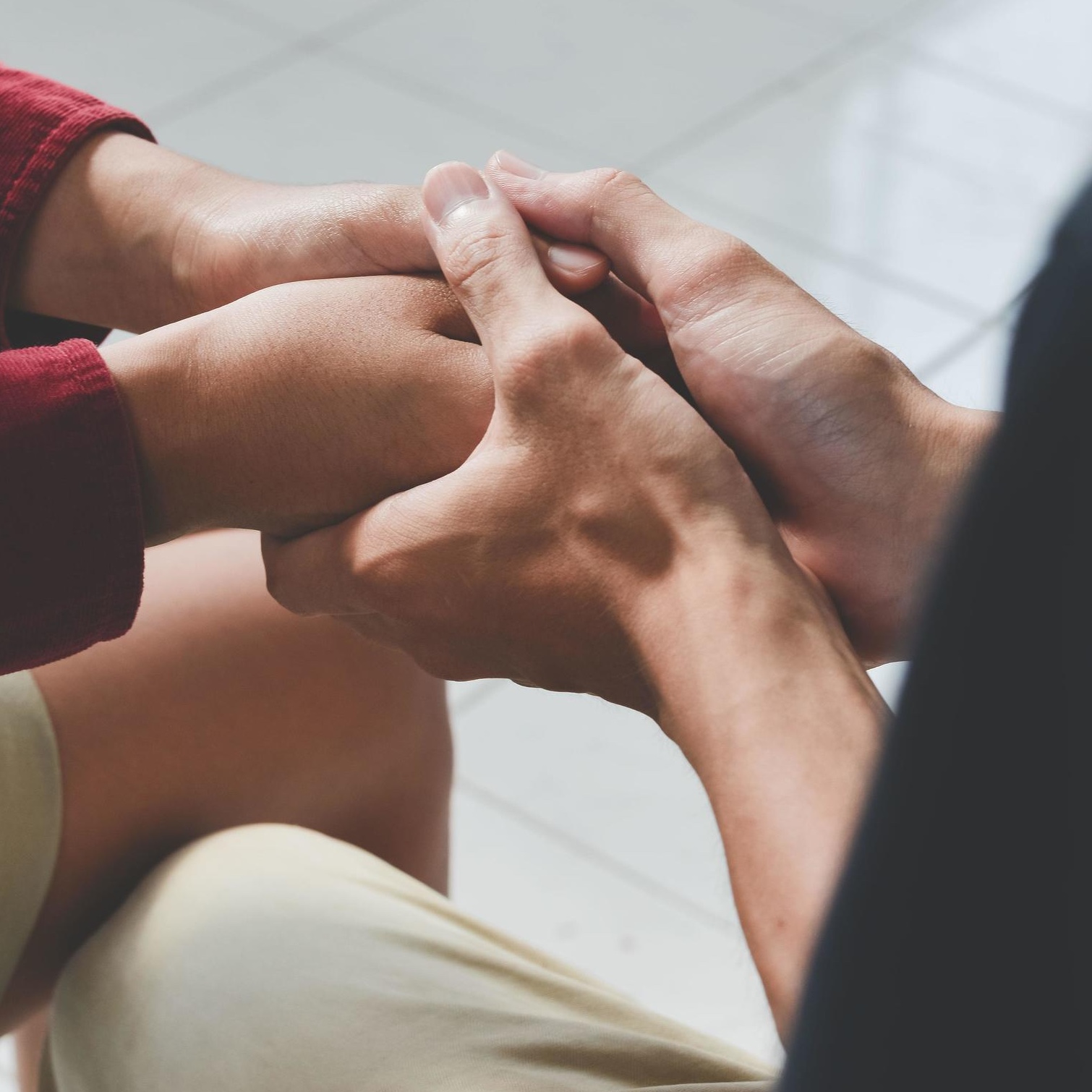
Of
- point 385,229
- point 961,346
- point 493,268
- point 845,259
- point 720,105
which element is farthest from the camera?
point 720,105

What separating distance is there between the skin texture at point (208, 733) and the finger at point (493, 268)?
22 cm

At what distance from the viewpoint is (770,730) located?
1.78 ft

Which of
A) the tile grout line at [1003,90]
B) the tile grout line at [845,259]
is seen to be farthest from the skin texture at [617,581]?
the tile grout line at [1003,90]

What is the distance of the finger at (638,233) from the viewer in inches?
30.8

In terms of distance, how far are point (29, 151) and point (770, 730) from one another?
0.57 metres

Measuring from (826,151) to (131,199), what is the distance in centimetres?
161

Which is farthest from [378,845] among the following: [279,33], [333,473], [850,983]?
[279,33]

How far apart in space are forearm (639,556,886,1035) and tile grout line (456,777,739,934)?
2.37 ft

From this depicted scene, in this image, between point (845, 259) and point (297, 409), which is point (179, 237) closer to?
point (297, 409)

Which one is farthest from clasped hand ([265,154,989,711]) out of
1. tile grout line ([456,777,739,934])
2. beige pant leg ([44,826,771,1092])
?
tile grout line ([456,777,739,934])

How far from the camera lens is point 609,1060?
0.69m

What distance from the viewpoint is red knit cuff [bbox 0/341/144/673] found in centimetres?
69

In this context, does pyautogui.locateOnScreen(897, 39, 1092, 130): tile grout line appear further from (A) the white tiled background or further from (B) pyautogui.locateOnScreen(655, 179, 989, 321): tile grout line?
(B) pyautogui.locateOnScreen(655, 179, 989, 321): tile grout line

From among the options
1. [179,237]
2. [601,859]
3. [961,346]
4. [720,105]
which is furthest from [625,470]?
[720,105]
